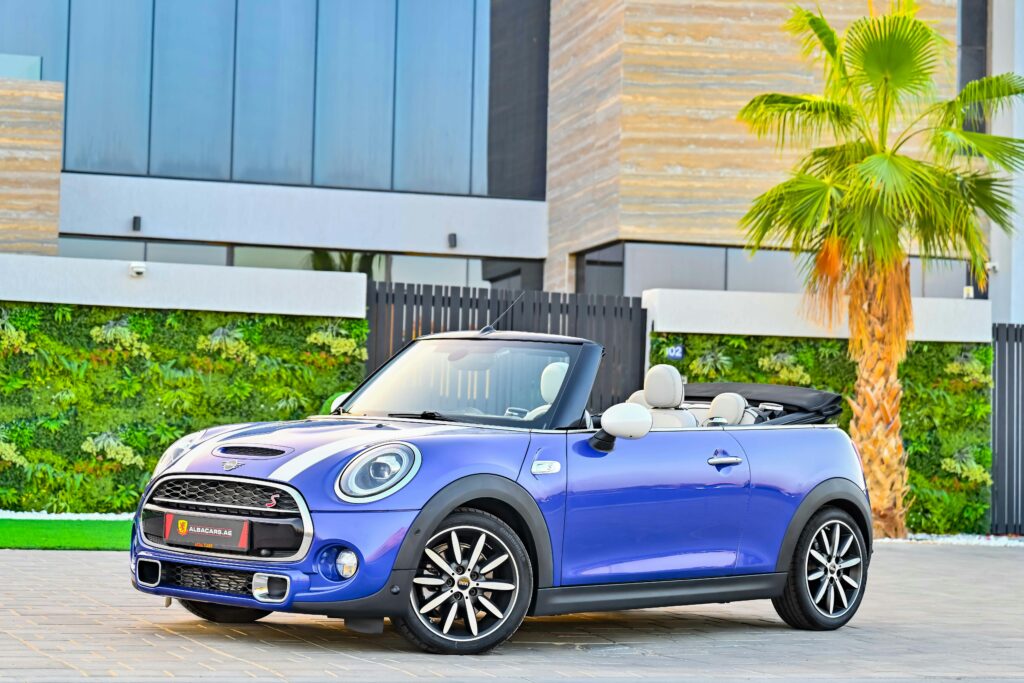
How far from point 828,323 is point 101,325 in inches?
315

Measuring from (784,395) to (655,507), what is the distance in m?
2.39

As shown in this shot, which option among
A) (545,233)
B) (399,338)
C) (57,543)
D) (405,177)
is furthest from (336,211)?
(57,543)

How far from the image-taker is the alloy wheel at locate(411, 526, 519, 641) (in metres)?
7.16

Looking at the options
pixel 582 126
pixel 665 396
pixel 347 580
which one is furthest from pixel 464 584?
pixel 582 126

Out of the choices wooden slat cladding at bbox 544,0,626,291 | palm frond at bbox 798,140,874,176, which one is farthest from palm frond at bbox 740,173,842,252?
wooden slat cladding at bbox 544,0,626,291

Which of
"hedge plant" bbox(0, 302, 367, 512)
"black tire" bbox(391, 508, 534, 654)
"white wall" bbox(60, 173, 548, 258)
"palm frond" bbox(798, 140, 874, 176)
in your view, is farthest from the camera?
"white wall" bbox(60, 173, 548, 258)

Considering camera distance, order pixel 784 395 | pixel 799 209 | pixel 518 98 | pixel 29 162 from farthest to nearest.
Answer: pixel 518 98
pixel 29 162
pixel 799 209
pixel 784 395

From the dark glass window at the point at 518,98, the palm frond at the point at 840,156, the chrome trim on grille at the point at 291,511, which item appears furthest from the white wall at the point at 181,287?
the dark glass window at the point at 518,98

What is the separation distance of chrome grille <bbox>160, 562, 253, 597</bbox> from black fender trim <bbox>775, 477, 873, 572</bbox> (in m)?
3.34

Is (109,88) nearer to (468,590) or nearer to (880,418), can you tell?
(880,418)

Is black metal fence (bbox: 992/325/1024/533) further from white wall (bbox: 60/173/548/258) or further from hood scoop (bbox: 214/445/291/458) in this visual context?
hood scoop (bbox: 214/445/291/458)

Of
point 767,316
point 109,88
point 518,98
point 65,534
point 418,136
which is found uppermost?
point 518,98

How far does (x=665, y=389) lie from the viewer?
909cm

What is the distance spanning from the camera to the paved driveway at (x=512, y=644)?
6633mm
